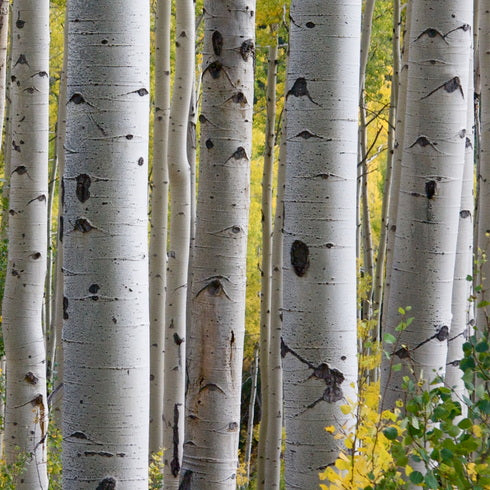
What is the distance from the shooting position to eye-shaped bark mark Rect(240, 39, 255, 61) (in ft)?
10.3

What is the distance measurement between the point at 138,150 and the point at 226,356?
1.12m

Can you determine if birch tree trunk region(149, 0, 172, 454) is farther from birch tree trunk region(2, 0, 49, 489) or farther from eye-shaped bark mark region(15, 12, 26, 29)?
eye-shaped bark mark region(15, 12, 26, 29)

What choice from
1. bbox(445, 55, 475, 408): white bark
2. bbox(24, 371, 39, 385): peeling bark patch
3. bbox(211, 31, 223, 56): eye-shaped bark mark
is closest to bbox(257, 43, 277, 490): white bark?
bbox(24, 371, 39, 385): peeling bark patch

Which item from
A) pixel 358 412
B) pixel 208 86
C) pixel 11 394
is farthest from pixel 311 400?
→ pixel 11 394

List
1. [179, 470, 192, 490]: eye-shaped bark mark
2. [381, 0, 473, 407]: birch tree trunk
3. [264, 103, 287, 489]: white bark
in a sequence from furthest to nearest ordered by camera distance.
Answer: [264, 103, 287, 489]: white bark, [179, 470, 192, 490]: eye-shaped bark mark, [381, 0, 473, 407]: birch tree trunk

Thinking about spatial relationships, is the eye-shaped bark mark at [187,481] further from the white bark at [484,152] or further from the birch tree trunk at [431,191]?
the white bark at [484,152]

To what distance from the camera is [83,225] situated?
→ 2.19m

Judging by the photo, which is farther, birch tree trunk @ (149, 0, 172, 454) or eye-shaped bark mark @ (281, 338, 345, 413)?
birch tree trunk @ (149, 0, 172, 454)

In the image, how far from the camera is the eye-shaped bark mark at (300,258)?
2.36 metres

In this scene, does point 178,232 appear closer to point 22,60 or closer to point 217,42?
point 22,60

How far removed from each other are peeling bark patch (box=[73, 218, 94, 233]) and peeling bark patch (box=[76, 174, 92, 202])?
53 mm

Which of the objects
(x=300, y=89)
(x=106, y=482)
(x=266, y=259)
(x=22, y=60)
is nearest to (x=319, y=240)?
(x=300, y=89)

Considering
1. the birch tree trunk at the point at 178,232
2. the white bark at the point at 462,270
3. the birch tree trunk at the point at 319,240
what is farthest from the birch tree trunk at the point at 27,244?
the birch tree trunk at the point at 319,240

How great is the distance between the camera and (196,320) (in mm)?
3113
